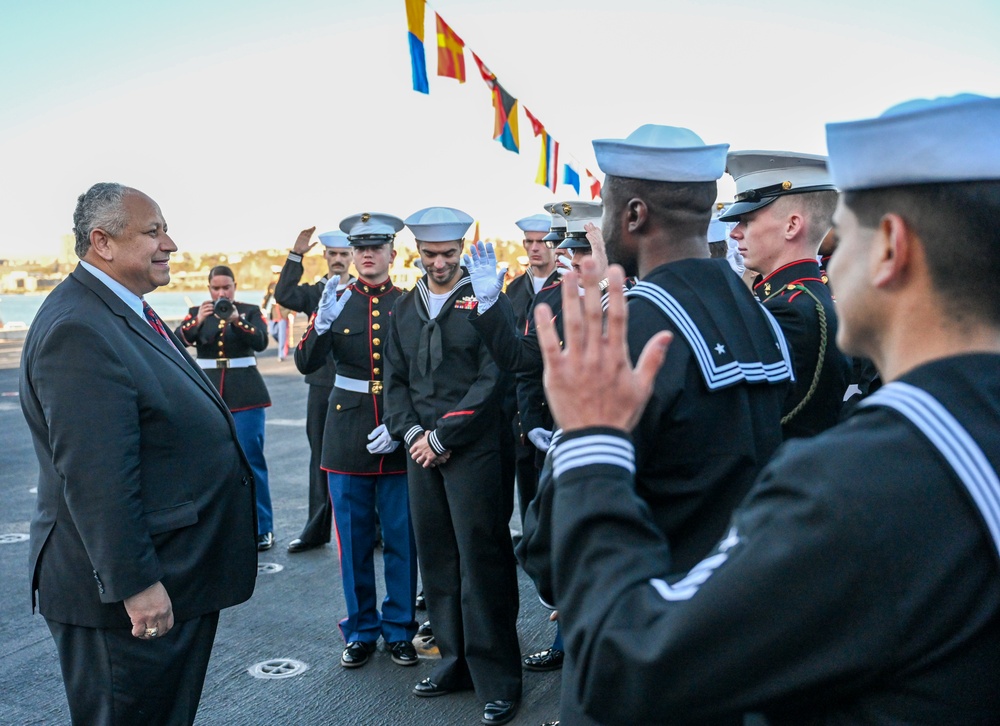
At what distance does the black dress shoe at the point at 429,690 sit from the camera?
160 inches

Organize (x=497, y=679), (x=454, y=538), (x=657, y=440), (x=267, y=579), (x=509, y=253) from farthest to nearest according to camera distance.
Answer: (x=509, y=253) → (x=267, y=579) → (x=454, y=538) → (x=497, y=679) → (x=657, y=440)

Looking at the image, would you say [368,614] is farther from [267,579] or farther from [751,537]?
[751,537]

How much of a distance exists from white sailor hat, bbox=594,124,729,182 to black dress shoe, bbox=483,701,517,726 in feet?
8.52

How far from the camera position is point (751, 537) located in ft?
3.40

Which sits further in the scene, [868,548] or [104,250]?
[104,250]

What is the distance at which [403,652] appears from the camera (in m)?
4.43

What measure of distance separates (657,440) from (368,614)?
3098 mm

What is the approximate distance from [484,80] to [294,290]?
3423 millimetres

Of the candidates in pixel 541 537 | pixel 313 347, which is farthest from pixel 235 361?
pixel 541 537

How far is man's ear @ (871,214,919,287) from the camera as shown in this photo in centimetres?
111

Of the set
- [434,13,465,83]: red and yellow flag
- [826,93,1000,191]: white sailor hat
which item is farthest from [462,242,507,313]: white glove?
[434,13,465,83]: red and yellow flag

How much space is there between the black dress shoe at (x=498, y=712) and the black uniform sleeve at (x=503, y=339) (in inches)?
57.5

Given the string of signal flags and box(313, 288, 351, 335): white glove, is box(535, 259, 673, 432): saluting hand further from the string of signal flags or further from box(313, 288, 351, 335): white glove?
the string of signal flags

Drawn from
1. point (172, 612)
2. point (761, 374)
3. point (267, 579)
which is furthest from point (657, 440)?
point (267, 579)
